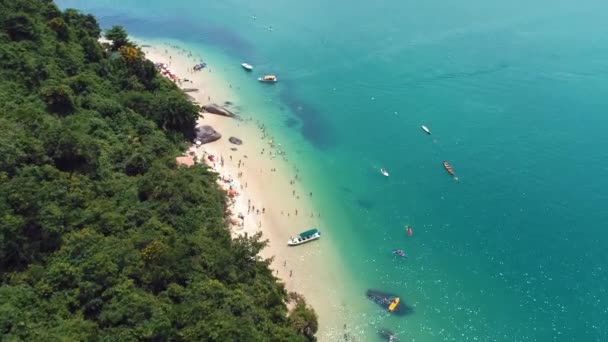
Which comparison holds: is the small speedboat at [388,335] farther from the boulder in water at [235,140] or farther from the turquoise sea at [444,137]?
the boulder in water at [235,140]

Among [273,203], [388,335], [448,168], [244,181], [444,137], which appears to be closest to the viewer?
[388,335]

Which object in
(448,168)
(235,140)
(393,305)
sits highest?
(448,168)

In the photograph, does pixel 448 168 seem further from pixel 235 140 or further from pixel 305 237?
pixel 235 140

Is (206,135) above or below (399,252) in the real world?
above

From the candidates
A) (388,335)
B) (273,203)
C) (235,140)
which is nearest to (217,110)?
(235,140)

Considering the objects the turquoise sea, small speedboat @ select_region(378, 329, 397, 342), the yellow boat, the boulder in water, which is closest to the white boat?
the turquoise sea

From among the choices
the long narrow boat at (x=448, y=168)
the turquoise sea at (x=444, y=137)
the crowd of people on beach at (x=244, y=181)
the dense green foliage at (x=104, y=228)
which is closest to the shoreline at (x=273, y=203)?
the crowd of people on beach at (x=244, y=181)

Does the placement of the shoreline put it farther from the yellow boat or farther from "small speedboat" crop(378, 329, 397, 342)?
the yellow boat
